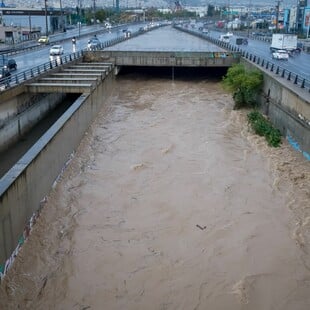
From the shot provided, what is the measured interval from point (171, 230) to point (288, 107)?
13.2 m

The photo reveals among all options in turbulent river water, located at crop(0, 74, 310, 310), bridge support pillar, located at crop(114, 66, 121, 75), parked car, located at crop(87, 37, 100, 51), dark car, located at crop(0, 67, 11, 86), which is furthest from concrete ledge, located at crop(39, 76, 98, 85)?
parked car, located at crop(87, 37, 100, 51)

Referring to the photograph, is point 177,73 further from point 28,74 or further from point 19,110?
point 19,110

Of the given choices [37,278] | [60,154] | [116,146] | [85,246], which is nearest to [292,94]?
[116,146]

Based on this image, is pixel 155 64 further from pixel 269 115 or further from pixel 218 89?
pixel 269 115

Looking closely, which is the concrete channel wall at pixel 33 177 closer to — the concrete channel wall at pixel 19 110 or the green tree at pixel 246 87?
the concrete channel wall at pixel 19 110

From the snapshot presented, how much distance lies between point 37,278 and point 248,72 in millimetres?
27101

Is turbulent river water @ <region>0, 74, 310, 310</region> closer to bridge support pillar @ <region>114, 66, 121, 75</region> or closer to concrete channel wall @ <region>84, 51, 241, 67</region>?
concrete channel wall @ <region>84, 51, 241, 67</region>

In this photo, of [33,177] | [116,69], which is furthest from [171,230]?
[116,69]

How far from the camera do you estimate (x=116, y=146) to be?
2564 centimetres

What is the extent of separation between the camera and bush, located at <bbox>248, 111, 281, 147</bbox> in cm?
2543

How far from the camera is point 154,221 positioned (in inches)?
669

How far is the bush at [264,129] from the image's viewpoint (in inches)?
1001

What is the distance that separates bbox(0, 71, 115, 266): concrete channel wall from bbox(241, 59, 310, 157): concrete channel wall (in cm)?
1160

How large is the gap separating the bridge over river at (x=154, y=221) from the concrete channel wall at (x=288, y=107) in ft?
3.49
